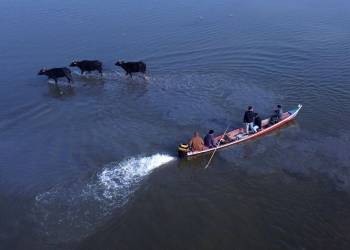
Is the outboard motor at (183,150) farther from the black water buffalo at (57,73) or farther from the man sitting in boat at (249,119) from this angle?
the black water buffalo at (57,73)

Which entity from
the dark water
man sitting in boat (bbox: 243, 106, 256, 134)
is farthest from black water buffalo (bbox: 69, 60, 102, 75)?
man sitting in boat (bbox: 243, 106, 256, 134)

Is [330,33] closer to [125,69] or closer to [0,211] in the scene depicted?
[125,69]

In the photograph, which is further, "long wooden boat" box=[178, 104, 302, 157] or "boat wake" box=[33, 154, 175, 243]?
"long wooden boat" box=[178, 104, 302, 157]

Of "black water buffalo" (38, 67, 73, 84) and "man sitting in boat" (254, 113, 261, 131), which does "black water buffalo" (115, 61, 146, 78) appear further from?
"man sitting in boat" (254, 113, 261, 131)

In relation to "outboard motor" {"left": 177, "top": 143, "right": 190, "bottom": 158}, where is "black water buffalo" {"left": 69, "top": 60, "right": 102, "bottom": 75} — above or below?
above

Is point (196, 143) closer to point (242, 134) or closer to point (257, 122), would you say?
point (242, 134)

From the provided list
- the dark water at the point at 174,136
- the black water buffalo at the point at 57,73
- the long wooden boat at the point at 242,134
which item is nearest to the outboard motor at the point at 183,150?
the long wooden boat at the point at 242,134

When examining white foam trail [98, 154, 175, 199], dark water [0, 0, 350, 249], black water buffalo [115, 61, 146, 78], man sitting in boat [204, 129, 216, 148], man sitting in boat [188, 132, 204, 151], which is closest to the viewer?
dark water [0, 0, 350, 249]

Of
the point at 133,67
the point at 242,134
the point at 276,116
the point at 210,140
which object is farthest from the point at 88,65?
the point at 276,116
